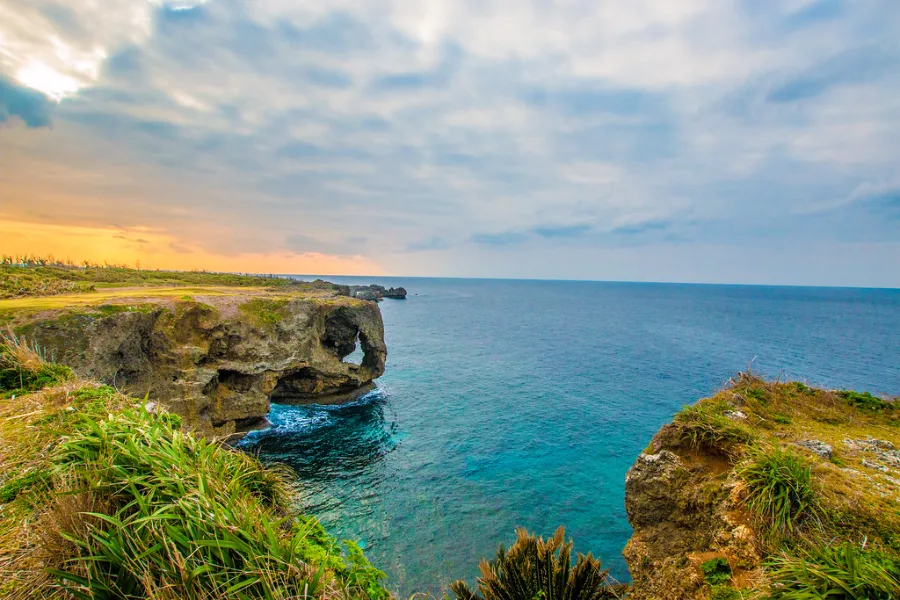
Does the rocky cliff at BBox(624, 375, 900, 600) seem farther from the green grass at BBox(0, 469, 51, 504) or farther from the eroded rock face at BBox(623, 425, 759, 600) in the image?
the green grass at BBox(0, 469, 51, 504)

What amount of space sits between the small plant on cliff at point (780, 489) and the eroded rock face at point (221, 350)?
26.0m

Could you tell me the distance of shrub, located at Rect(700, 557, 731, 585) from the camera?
6.77 m

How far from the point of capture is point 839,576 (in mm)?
4809

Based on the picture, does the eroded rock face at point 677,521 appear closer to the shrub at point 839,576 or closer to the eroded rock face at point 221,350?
the shrub at point 839,576

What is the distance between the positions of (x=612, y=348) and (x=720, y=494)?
52.1 m

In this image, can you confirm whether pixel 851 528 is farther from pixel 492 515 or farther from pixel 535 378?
pixel 535 378

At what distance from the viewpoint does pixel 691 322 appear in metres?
92.5

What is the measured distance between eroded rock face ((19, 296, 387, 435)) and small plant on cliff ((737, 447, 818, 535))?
26.0 m

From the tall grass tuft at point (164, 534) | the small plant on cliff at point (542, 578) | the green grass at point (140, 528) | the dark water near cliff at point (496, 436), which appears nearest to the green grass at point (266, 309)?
the dark water near cliff at point (496, 436)

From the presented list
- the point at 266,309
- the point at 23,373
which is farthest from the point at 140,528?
the point at 266,309

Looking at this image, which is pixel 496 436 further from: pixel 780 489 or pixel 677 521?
pixel 780 489

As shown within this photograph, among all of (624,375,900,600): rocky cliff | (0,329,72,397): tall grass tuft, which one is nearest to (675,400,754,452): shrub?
(624,375,900,600): rocky cliff

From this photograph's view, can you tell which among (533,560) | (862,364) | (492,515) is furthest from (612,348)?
(533,560)

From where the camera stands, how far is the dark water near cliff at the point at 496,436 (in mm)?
17906
